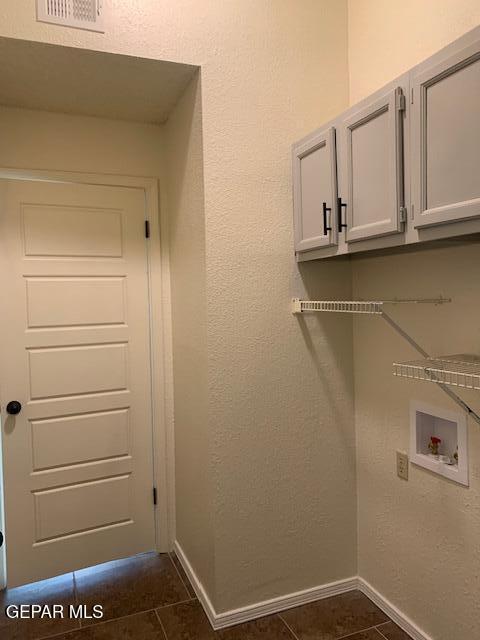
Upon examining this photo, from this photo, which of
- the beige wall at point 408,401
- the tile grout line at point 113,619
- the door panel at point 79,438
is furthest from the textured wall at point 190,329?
the beige wall at point 408,401

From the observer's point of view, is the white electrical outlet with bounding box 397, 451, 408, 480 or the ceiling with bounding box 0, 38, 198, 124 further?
the white electrical outlet with bounding box 397, 451, 408, 480

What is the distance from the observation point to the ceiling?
180 centimetres

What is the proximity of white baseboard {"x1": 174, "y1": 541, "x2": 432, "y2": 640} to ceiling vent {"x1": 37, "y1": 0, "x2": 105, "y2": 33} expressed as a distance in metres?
2.49

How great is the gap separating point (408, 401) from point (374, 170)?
0.94 m

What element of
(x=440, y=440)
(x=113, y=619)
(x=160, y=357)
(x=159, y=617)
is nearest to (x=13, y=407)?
(x=160, y=357)

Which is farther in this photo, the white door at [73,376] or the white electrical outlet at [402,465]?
the white door at [73,376]

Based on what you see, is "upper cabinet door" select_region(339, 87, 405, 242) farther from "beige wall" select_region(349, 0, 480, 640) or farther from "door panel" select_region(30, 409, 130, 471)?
"door panel" select_region(30, 409, 130, 471)

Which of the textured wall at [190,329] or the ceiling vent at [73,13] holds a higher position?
the ceiling vent at [73,13]

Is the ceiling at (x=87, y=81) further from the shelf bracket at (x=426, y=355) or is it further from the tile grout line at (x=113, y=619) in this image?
the tile grout line at (x=113, y=619)

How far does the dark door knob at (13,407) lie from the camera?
2262mm

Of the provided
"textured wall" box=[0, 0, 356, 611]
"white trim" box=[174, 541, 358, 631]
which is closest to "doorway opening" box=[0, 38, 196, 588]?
"textured wall" box=[0, 0, 356, 611]

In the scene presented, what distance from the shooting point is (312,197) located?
1900mm

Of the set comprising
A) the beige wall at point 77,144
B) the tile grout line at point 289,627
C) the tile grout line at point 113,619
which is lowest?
the tile grout line at point 113,619

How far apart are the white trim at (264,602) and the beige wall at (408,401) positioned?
0.51ft
